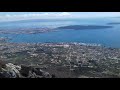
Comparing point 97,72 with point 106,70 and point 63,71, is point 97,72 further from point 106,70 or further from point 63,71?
point 63,71

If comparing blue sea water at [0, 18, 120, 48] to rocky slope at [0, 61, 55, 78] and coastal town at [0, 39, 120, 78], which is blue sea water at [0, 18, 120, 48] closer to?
coastal town at [0, 39, 120, 78]

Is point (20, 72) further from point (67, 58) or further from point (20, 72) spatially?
point (67, 58)

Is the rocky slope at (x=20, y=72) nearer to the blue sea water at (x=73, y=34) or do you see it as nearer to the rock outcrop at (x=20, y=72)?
the rock outcrop at (x=20, y=72)

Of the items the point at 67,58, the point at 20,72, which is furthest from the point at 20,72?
the point at 67,58

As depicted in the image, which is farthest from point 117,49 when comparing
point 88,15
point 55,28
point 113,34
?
point 55,28

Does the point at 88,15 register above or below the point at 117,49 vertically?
above
